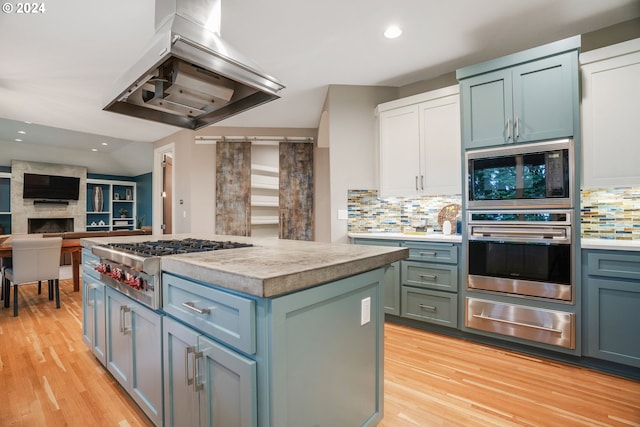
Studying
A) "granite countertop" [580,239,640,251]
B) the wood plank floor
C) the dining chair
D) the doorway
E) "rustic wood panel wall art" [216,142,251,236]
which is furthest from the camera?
the doorway

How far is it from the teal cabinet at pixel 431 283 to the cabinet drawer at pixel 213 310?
217cm

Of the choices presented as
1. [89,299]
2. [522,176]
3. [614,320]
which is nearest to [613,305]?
[614,320]

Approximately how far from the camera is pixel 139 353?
5.28ft

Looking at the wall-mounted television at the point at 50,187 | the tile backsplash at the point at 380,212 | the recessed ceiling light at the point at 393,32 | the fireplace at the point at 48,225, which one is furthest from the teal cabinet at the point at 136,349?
the fireplace at the point at 48,225

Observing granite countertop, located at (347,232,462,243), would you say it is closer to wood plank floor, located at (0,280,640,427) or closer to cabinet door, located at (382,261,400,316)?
cabinet door, located at (382,261,400,316)

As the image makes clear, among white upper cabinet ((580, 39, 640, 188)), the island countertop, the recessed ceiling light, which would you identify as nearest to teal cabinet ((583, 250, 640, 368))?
white upper cabinet ((580, 39, 640, 188))

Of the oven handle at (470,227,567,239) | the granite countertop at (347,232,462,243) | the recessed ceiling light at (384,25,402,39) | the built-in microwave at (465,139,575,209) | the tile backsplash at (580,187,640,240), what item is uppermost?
the recessed ceiling light at (384,25,402,39)

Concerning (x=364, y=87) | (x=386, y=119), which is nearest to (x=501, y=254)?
(x=386, y=119)

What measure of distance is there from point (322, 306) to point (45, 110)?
17.3 feet

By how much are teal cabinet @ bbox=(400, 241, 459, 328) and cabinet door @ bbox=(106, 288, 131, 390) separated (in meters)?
2.26

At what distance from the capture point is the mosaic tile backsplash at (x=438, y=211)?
2.38 meters

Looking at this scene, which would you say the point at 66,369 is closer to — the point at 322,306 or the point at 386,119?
the point at 322,306

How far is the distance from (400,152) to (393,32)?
1.14 m

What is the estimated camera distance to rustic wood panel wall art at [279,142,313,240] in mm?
4949
